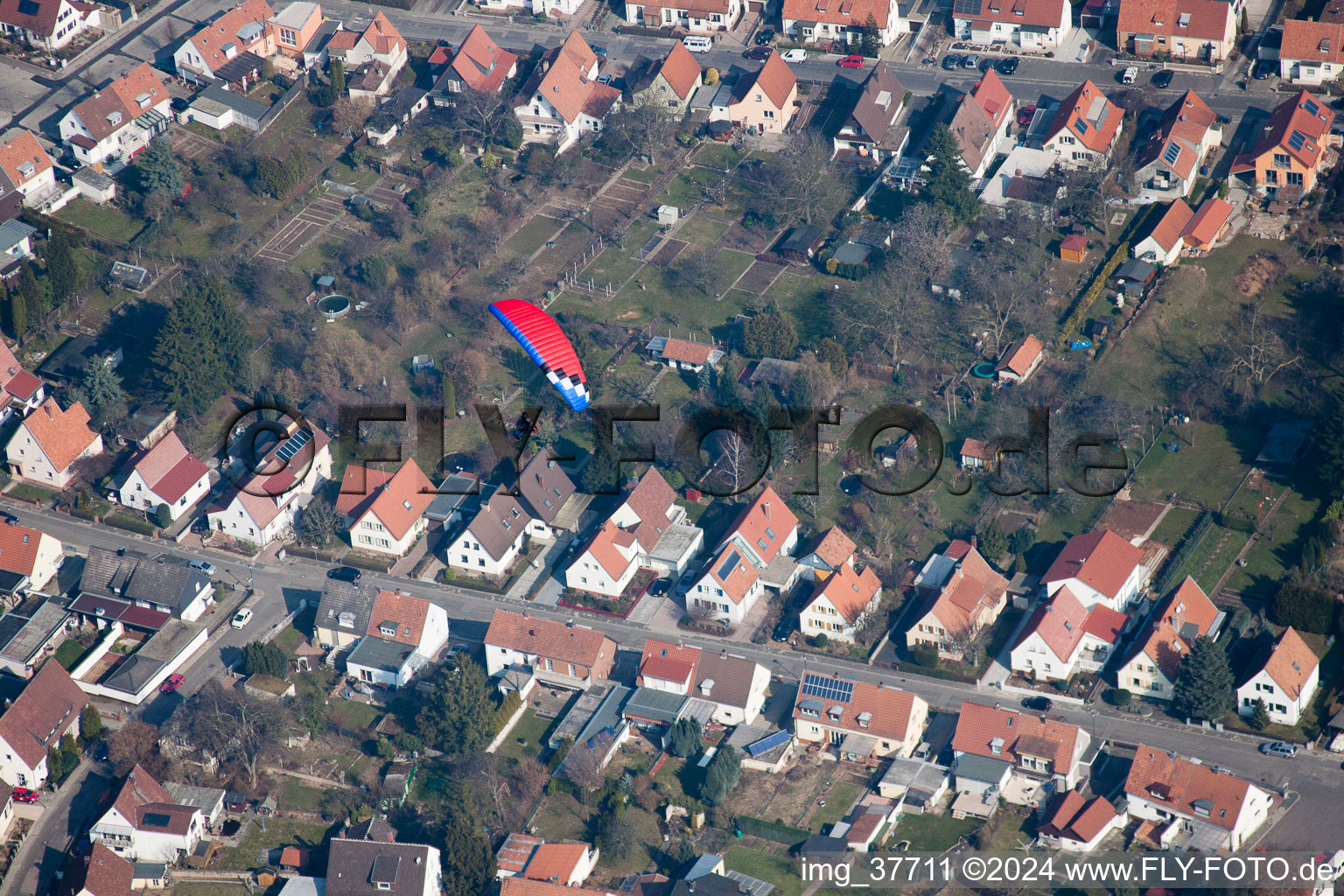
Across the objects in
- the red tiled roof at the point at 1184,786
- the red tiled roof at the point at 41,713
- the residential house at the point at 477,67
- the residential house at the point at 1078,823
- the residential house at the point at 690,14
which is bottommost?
the red tiled roof at the point at 41,713

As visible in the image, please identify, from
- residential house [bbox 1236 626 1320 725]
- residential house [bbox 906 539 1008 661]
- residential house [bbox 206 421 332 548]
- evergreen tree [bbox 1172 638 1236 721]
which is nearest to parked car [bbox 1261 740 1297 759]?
residential house [bbox 1236 626 1320 725]

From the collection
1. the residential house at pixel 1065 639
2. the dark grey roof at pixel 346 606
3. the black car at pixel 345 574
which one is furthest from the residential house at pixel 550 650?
the residential house at pixel 1065 639

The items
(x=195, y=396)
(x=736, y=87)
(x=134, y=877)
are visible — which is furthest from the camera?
(x=736, y=87)

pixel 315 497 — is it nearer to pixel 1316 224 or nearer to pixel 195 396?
pixel 195 396

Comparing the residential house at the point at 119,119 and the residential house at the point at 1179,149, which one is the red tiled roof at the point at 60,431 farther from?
the residential house at the point at 1179,149

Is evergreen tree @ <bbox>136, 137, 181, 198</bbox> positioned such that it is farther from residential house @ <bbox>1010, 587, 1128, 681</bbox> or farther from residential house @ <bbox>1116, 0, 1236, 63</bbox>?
residential house @ <bbox>1116, 0, 1236, 63</bbox>

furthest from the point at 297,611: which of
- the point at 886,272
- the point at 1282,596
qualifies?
the point at 1282,596

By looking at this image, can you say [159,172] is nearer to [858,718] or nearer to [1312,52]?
[858,718]
